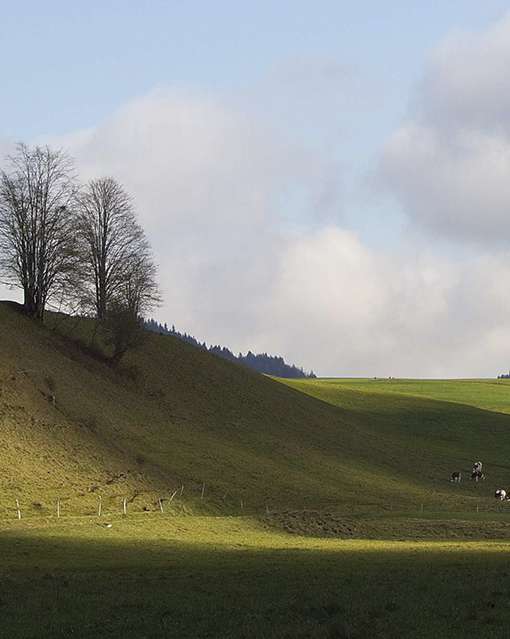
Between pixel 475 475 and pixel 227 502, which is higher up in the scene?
pixel 475 475

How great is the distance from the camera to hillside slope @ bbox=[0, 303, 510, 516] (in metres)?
66.6

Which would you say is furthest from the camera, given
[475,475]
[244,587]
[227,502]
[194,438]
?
[475,475]

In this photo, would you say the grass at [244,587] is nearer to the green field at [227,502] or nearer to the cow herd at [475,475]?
the green field at [227,502]

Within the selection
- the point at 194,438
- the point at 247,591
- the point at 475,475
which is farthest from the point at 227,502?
the point at 247,591

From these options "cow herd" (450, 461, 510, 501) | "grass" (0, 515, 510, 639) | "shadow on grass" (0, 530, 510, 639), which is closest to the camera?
"shadow on grass" (0, 530, 510, 639)

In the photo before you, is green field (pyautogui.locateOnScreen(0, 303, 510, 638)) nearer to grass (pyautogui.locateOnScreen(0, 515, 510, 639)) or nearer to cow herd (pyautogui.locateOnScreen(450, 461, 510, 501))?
grass (pyautogui.locateOnScreen(0, 515, 510, 639))

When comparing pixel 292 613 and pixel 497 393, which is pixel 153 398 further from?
pixel 497 393

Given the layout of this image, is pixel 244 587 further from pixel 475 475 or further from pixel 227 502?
pixel 475 475

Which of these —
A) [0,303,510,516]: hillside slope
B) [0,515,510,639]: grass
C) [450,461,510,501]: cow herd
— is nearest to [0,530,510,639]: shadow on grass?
[0,515,510,639]: grass

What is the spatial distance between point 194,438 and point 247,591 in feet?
190

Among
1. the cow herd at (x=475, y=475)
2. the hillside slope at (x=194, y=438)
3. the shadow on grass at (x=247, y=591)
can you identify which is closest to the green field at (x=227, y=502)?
the shadow on grass at (x=247, y=591)

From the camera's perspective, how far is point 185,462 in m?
75.8

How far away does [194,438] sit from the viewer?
→ 84.5m

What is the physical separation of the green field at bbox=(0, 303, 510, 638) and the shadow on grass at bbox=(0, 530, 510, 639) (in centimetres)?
9
